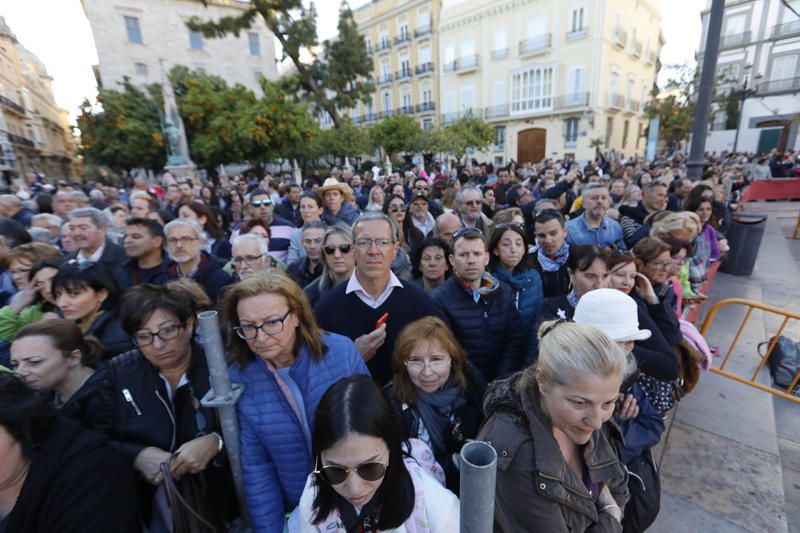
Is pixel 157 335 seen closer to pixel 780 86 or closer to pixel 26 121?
pixel 780 86

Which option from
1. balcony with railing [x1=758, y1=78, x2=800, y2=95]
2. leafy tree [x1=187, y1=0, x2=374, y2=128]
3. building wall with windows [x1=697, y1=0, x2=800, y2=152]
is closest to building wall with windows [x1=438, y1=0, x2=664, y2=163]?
building wall with windows [x1=697, y1=0, x2=800, y2=152]

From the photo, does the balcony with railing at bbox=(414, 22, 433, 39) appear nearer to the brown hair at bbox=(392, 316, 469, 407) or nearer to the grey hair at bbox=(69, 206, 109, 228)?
the grey hair at bbox=(69, 206, 109, 228)

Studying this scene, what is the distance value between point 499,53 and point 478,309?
32438mm

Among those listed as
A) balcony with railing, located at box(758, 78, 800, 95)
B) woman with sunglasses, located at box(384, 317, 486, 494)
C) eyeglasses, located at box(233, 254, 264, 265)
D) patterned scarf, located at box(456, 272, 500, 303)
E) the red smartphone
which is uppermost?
balcony with railing, located at box(758, 78, 800, 95)

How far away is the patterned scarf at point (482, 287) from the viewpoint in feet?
8.87

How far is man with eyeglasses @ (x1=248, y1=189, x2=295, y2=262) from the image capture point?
460 cm

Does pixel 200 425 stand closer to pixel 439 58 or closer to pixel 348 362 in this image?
pixel 348 362

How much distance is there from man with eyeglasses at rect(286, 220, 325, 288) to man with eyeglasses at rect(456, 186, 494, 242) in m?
2.11

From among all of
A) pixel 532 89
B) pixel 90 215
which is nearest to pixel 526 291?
pixel 90 215

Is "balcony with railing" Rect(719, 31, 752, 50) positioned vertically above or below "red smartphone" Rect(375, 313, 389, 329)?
above

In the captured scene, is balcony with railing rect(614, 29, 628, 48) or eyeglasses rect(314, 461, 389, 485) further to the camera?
balcony with railing rect(614, 29, 628, 48)

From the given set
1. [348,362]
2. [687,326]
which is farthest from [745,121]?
[348,362]

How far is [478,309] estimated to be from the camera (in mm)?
2715

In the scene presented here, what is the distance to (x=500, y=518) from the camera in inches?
56.2
